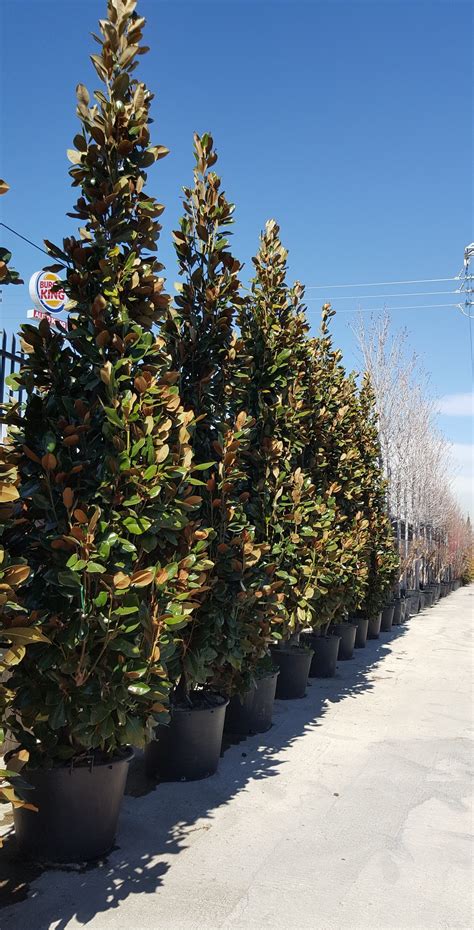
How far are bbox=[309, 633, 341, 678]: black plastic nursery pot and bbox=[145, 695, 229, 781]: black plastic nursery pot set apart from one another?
4.01m

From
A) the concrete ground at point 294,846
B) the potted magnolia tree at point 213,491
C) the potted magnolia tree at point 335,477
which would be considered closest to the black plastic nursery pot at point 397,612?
the potted magnolia tree at point 335,477

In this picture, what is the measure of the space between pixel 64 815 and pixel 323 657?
559cm

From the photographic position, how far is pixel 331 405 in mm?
8516

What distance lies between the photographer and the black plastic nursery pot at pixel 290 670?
7.10 m

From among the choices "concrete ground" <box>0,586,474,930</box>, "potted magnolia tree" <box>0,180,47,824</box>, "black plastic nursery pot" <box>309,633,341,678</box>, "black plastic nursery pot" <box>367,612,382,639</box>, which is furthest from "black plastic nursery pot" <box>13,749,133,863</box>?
"black plastic nursery pot" <box>367,612,382,639</box>

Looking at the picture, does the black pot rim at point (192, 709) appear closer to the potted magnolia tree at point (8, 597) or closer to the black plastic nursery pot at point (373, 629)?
the potted magnolia tree at point (8, 597)

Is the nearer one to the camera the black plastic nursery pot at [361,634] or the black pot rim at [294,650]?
the black pot rim at [294,650]

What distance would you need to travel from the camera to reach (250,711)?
5.81 m

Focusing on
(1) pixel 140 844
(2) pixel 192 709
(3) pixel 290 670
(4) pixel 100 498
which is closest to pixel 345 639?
(3) pixel 290 670

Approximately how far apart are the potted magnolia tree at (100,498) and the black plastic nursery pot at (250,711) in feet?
7.14

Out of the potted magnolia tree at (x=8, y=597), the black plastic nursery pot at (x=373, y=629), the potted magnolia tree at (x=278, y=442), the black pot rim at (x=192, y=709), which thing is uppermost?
the potted magnolia tree at (x=278, y=442)

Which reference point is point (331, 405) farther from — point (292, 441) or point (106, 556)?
point (106, 556)

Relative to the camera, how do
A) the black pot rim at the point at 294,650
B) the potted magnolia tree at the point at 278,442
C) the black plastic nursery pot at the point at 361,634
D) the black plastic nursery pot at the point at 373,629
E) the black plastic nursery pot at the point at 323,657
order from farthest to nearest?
the black plastic nursery pot at the point at 373,629
the black plastic nursery pot at the point at 361,634
the black plastic nursery pot at the point at 323,657
the black pot rim at the point at 294,650
the potted magnolia tree at the point at 278,442

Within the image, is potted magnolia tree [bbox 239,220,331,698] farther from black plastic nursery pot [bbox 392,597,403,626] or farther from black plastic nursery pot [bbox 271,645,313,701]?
black plastic nursery pot [bbox 392,597,403,626]
